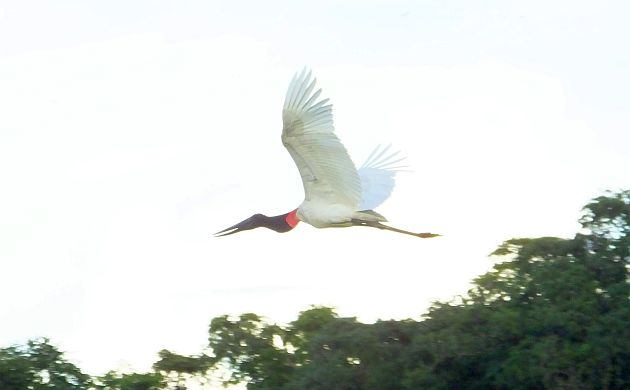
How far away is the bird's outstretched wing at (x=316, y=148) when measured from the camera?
15.0 m

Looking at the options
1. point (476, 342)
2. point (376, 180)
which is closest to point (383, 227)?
point (376, 180)

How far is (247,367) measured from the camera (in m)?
27.9

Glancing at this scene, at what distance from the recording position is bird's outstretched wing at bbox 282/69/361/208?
15031 mm

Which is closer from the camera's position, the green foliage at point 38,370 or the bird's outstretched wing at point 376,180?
the bird's outstretched wing at point 376,180

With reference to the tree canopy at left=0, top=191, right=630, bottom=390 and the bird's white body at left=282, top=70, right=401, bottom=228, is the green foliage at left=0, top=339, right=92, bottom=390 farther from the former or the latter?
the bird's white body at left=282, top=70, right=401, bottom=228

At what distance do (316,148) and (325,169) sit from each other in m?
0.45

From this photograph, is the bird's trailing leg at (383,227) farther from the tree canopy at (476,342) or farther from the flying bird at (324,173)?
the tree canopy at (476,342)

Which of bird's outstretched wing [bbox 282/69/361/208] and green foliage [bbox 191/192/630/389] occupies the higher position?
bird's outstretched wing [bbox 282/69/361/208]

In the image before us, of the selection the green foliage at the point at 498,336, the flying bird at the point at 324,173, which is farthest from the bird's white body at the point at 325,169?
the green foliage at the point at 498,336

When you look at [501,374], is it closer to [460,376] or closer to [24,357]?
[460,376]

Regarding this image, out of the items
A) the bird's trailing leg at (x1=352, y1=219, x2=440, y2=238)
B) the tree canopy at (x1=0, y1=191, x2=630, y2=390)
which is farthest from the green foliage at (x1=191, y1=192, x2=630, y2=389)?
the bird's trailing leg at (x1=352, y1=219, x2=440, y2=238)

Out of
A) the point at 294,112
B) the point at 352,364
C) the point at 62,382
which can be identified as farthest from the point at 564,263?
the point at 294,112

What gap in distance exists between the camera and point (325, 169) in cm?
1582

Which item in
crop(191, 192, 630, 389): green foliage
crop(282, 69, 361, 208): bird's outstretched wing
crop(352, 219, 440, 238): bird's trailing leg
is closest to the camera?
crop(282, 69, 361, 208): bird's outstretched wing
